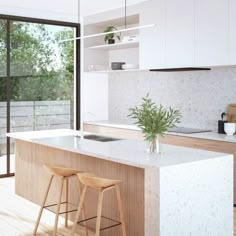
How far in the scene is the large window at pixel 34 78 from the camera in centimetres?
658

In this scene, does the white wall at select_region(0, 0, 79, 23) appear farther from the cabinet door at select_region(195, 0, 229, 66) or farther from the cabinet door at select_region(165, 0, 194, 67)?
the cabinet door at select_region(195, 0, 229, 66)

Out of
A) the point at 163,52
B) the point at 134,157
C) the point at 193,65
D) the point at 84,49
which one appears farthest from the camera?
the point at 84,49

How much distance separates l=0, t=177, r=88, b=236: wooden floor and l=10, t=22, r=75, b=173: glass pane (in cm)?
162

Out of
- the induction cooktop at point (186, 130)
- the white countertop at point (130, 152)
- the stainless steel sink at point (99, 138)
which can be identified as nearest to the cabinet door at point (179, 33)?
the induction cooktop at point (186, 130)

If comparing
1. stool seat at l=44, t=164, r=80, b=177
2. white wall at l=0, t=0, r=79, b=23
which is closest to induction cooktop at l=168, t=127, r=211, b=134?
stool seat at l=44, t=164, r=80, b=177

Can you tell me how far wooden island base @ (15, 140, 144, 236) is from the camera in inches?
141

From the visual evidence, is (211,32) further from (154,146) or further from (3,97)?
(3,97)

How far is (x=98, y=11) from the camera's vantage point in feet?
22.7

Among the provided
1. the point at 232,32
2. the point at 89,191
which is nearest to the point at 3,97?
the point at 89,191

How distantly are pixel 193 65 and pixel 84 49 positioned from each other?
254cm

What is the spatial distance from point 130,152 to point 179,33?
8.20 ft

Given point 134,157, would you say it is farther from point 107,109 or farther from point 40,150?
point 107,109

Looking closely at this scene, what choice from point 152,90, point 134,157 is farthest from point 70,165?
point 152,90

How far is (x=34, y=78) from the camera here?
22.6ft
